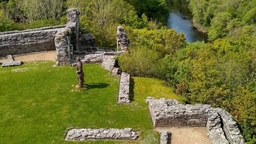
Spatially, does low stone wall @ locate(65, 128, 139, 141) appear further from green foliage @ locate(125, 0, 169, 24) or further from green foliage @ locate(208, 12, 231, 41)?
green foliage @ locate(125, 0, 169, 24)

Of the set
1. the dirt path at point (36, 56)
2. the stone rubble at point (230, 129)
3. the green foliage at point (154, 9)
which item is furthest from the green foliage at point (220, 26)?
the stone rubble at point (230, 129)

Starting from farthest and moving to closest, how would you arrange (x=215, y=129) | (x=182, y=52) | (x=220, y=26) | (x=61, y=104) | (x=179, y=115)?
(x=220, y=26), (x=182, y=52), (x=61, y=104), (x=179, y=115), (x=215, y=129)

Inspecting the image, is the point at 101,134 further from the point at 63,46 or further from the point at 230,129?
the point at 63,46

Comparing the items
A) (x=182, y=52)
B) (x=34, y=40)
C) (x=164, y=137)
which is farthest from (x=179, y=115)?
(x=34, y=40)

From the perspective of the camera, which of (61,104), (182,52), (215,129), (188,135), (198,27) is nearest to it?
(215,129)

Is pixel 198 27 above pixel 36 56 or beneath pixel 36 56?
beneath

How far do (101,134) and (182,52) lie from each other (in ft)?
65.5

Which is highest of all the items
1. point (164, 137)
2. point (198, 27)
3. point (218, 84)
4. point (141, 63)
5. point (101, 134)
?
point (141, 63)

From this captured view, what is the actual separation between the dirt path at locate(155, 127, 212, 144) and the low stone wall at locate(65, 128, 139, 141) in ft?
7.51

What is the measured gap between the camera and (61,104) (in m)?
24.5

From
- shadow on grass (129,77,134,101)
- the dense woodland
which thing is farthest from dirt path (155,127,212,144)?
the dense woodland

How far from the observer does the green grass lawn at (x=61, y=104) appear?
21.5 metres

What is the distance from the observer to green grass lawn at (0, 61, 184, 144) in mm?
21469

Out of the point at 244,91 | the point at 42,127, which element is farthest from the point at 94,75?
the point at 244,91
